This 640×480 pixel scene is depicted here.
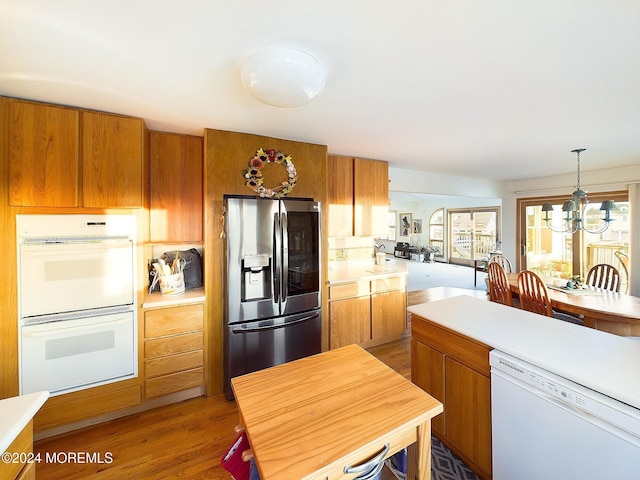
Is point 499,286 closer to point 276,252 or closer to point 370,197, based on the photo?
point 370,197

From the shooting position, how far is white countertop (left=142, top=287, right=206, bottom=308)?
7.18 ft

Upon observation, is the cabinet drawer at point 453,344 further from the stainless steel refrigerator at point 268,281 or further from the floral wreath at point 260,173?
the floral wreath at point 260,173

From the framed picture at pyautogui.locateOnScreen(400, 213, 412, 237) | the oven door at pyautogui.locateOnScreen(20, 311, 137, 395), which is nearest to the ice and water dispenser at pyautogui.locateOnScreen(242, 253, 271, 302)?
the oven door at pyautogui.locateOnScreen(20, 311, 137, 395)

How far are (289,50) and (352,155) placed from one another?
7.10 ft

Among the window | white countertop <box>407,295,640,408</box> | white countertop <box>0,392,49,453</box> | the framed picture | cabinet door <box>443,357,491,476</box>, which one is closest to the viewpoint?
white countertop <box>0,392,49,453</box>

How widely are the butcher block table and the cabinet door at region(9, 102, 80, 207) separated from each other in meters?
1.90

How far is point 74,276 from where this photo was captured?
6.29 feet

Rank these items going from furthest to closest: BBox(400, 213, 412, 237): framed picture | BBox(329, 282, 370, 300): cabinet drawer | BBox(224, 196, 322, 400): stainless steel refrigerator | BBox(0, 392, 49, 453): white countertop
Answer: BBox(400, 213, 412, 237): framed picture → BBox(329, 282, 370, 300): cabinet drawer → BBox(224, 196, 322, 400): stainless steel refrigerator → BBox(0, 392, 49, 453): white countertop

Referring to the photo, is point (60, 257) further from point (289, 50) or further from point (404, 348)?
point (404, 348)

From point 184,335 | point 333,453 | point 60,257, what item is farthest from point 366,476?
point 60,257

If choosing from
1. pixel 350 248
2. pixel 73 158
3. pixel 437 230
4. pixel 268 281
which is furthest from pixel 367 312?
pixel 437 230

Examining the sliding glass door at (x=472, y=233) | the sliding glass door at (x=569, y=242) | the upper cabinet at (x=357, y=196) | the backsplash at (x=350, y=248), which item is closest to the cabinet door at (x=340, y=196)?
the upper cabinet at (x=357, y=196)

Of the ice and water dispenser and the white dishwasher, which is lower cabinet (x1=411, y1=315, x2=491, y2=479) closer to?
the white dishwasher

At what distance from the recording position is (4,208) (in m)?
1.76
